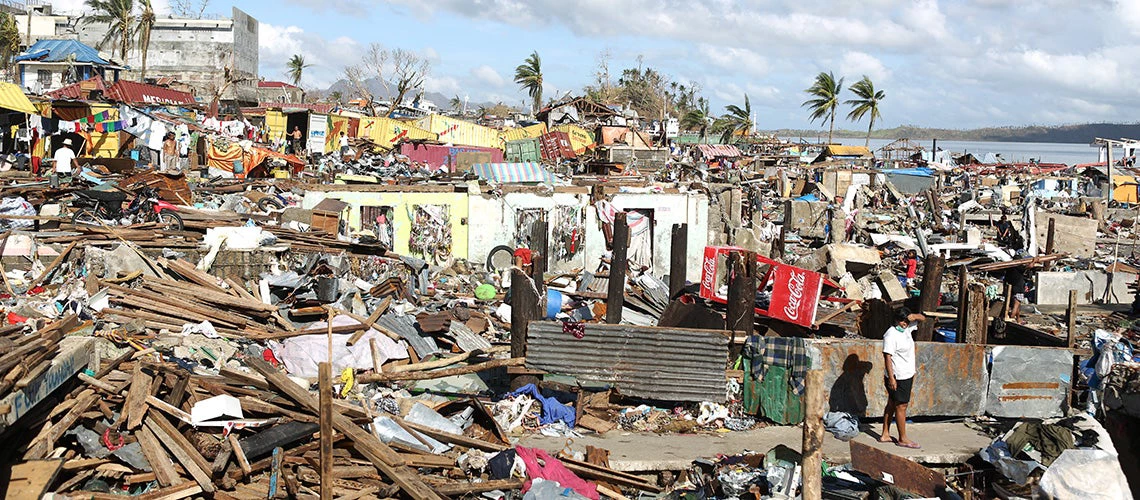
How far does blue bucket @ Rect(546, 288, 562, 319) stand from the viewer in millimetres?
15109

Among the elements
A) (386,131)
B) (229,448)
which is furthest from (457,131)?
(229,448)

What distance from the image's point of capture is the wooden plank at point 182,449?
7711 mm

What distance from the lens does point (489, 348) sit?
13086 mm

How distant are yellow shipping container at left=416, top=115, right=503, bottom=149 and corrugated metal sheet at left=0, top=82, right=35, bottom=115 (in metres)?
15.3

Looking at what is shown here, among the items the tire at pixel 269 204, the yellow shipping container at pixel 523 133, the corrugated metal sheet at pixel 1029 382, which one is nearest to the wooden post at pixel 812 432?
the corrugated metal sheet at pixel 1029 382

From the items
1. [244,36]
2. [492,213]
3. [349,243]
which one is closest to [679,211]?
[492,213]

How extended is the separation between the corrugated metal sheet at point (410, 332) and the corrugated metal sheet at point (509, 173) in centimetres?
931

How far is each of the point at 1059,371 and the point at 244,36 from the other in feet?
176

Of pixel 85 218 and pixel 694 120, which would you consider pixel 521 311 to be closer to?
pixel 85 218

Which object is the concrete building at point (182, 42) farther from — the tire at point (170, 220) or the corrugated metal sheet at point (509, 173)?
the tire at point (170, 220)

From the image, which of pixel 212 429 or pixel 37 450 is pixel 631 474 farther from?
pixel 37 450

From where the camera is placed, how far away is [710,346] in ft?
34.6

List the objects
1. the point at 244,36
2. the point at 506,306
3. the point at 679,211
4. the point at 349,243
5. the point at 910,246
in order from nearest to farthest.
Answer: the point at 506,306 → the point at 349,243 → the point at 679,211 → the point at 910,246 → the point at 244,36

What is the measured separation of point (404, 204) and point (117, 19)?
4145cm
